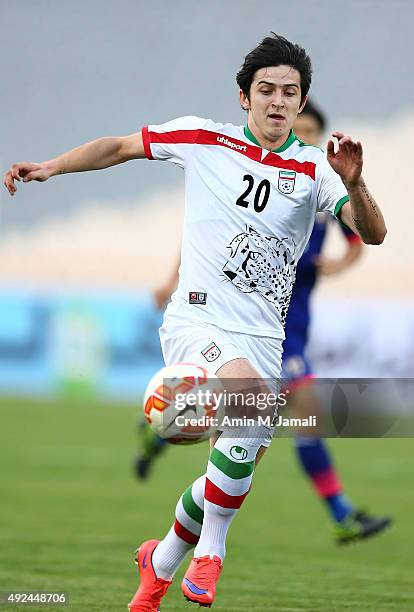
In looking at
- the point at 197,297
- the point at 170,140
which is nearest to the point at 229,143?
the point at 170,140

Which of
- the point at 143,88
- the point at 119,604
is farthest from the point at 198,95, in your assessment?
the point at 119,604

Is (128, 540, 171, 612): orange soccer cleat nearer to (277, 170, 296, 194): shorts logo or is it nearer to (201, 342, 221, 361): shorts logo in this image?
(201, 342, 221, 361): shorts logo

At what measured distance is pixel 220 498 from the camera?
169 inches

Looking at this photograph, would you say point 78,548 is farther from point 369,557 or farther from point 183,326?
point 183,326

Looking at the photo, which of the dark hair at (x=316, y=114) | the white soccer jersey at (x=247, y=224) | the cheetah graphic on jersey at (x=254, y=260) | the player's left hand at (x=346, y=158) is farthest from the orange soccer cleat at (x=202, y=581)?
the dark hair at (x=316, y=114)

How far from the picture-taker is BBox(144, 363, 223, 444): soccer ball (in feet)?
13.4

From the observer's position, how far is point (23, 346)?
61.0 ft

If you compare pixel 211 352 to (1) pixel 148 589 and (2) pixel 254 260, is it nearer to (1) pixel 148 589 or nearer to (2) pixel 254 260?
(2) pixel 254 260

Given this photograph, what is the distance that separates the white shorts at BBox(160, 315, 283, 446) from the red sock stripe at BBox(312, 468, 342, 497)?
3.01 m

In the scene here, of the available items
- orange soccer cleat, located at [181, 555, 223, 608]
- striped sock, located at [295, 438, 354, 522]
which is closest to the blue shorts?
striped sock, located at [295, 438, 354, 522]

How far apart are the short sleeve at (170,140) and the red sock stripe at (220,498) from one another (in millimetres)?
1300

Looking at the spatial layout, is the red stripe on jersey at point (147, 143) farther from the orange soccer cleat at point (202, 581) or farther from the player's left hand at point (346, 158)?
the orange soccer cleat at point (202, 581)

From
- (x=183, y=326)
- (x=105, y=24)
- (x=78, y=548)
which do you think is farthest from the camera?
(x=105, y=24)

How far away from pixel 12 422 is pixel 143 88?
260 inches
